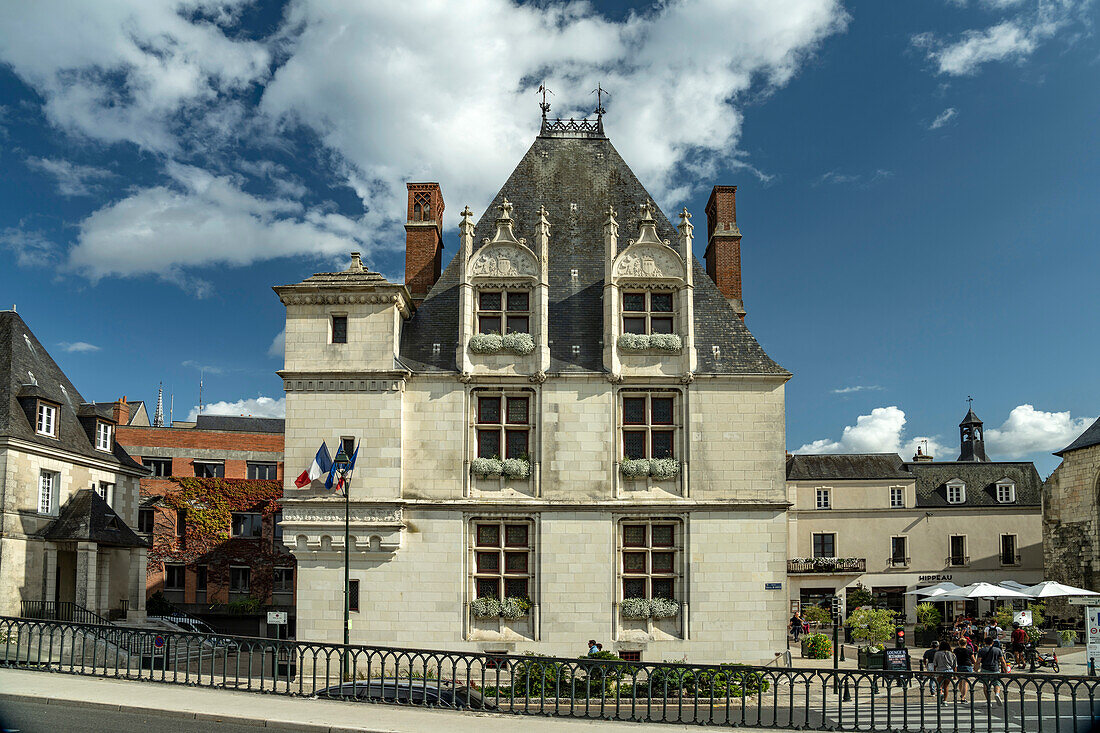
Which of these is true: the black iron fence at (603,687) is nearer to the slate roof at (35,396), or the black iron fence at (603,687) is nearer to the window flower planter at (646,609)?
the window flower planter at (646,609)

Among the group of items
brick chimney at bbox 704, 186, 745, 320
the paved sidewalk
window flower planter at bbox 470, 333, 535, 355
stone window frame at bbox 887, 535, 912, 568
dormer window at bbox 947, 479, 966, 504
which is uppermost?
brick chimney at bbox 704, 186, 745, 320

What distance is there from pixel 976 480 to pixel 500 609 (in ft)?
136

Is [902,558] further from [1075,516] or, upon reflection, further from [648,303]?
[648,303]

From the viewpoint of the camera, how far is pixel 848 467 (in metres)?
53.7

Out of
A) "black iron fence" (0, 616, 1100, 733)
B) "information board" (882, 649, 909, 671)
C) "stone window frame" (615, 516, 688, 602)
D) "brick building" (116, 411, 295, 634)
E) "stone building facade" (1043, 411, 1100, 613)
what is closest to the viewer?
"black iron fence" (0, 616, 1100, 733)

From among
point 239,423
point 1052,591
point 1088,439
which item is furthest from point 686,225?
point 239,423

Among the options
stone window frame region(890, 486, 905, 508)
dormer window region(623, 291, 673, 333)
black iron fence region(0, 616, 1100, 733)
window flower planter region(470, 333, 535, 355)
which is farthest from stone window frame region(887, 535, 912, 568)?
window flower planter region(470, 333, 535, 355)

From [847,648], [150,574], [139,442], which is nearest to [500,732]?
[847,648]

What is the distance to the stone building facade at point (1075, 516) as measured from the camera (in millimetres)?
38938

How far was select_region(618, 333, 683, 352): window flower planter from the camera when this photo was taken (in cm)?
2442

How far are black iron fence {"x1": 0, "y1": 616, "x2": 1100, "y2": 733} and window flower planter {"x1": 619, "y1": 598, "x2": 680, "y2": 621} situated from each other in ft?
4.99

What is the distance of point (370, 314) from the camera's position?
24484 mm

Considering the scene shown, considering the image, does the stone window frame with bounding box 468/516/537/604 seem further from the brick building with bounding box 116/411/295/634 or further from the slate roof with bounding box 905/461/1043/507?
the slate roof with bounding box 905/461/1043/507

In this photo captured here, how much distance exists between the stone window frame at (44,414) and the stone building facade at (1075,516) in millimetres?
43111
